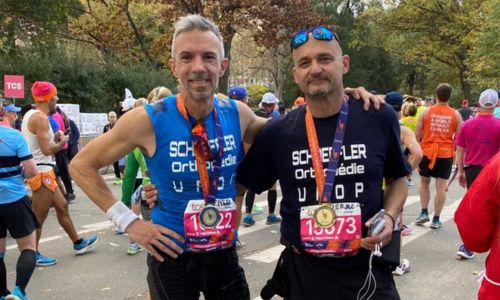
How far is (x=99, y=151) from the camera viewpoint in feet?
8.32

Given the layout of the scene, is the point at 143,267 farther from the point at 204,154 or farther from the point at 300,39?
the point at 300,39

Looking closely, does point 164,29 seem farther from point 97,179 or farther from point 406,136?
point 97,179

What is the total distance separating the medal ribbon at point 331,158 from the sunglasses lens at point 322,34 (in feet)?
1.17

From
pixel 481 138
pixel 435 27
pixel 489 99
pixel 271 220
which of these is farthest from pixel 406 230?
pixel 435 27

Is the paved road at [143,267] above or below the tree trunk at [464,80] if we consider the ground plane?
below

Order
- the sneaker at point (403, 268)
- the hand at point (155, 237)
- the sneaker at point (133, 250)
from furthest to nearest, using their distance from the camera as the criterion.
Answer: the sneaker at point (133, 250) → the sneaker at point (403, 268) → the hand at point (155, 237)

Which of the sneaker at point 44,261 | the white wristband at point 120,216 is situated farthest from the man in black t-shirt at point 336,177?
the sneaker at point 44,261

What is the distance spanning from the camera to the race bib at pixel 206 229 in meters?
2.54

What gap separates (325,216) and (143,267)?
3910 millimetres

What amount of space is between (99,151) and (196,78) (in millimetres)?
624

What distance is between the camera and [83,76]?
65.9 feet

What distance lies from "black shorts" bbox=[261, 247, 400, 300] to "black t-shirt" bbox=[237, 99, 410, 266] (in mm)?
57

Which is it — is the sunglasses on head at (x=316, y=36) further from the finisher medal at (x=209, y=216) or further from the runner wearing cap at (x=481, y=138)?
the runner wearing cap at (x=481, y=138)

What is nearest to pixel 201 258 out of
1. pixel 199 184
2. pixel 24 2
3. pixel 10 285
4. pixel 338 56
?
pixel 199 184
